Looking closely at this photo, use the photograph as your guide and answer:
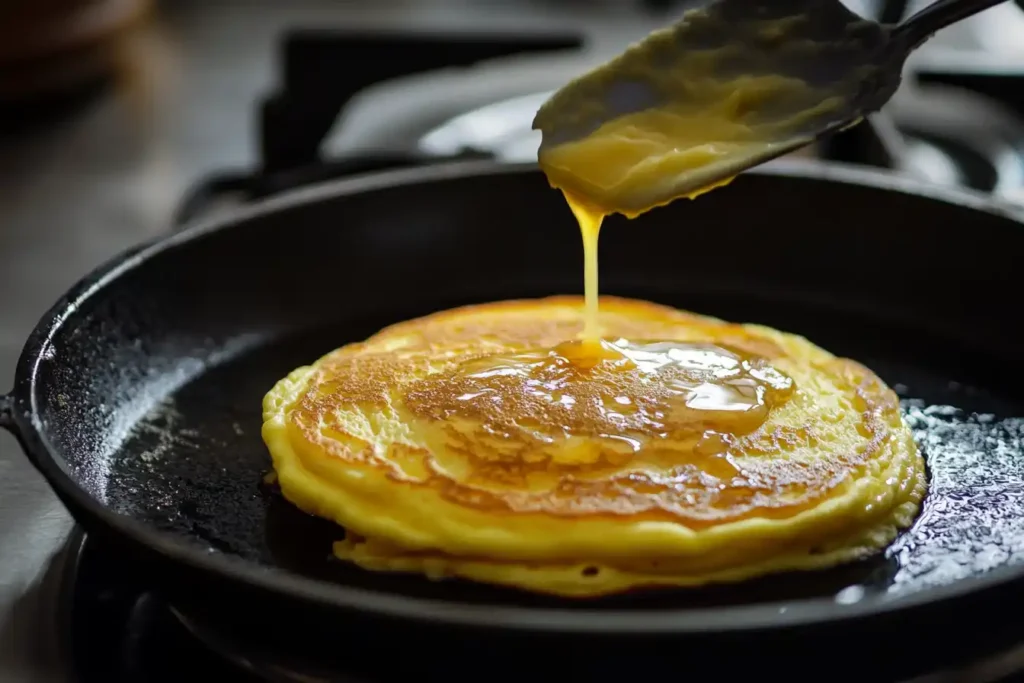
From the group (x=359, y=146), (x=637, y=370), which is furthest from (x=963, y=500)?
(x=359, y=146)

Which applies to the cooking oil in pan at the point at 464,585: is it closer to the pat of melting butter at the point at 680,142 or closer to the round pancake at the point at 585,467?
the round pancake at the point at 585,467

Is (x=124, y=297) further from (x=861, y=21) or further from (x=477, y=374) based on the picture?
(x=861, y=21)

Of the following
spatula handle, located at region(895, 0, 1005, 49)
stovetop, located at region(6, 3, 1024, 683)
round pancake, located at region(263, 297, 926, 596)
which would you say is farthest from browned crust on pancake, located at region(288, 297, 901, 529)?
spatula handle, located at region(895, 0, 1005, 49)

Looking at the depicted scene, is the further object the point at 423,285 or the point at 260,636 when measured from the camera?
the point at 423,285

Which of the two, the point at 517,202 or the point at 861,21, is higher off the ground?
the point at 861,21

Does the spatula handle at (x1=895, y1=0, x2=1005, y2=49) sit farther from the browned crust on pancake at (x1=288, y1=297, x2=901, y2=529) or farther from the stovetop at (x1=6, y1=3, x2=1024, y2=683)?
the stovetop at (x1=6, y1=3, x2=1024, y2=683)

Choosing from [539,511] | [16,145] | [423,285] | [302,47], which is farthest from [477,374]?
[16,145]

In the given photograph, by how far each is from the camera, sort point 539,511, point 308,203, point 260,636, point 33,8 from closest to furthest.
Answer: point 260,636 → point 539,511 → point 308,203 → point 33,8
